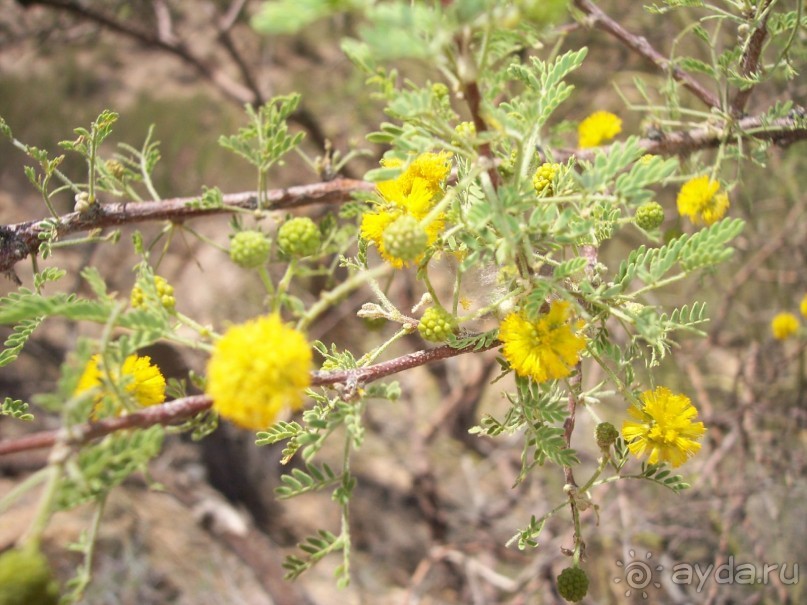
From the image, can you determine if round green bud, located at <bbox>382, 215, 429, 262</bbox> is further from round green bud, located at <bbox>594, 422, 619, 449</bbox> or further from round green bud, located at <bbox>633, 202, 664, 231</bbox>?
round green bud, located at <bbox>633, 202, 664, 231</bbox>

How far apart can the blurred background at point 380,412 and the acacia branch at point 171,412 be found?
1.22 metres

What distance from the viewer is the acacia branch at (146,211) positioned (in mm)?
1344

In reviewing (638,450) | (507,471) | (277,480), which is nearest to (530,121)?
(638,450)

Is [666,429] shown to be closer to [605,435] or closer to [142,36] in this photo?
[605,435]

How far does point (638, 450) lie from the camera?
119cm

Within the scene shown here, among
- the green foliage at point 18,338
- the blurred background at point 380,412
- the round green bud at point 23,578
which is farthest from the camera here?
the blurred background at point 380,412

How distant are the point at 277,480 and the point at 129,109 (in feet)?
12.1

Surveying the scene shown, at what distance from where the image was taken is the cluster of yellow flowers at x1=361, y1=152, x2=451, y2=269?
1.13 metres

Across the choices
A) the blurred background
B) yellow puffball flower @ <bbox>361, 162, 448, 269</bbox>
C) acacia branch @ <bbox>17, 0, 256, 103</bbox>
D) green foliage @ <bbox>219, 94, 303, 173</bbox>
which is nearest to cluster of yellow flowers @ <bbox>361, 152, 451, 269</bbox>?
yellow puffball flower @ <bbox>361, 162, 448, 269</bbox>

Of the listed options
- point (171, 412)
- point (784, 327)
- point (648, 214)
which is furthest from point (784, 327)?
point (171, 412)

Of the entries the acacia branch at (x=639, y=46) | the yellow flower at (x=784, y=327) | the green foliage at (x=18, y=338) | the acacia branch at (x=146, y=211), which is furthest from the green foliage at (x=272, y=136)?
the yellow flower at (x=784, y=327)

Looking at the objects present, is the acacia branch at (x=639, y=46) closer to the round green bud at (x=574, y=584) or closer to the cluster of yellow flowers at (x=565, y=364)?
the cluster of yellow flowers at (x=565, y=364)

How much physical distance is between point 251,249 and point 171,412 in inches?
11.6

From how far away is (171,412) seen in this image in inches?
36.1
